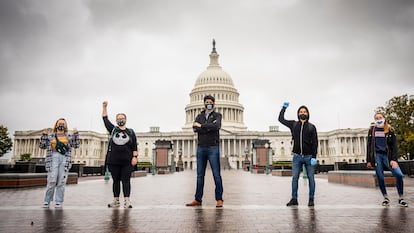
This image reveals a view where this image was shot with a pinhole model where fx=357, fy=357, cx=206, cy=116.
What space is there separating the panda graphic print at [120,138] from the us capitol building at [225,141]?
104670 millimetres

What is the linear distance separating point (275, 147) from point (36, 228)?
394 ft

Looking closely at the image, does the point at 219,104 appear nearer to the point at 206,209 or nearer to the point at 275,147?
the point at 275,147

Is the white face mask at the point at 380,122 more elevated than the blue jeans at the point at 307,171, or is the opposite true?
the white face mask at the point at 380,122

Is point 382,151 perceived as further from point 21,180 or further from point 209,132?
point 21,180

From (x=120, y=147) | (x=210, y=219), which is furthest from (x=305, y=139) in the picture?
(x=120, y=147)

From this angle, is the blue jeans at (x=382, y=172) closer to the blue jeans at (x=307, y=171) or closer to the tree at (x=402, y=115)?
the blue jeans at (x=307, y=171)

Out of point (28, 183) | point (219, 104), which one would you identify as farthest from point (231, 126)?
point (28, 183)

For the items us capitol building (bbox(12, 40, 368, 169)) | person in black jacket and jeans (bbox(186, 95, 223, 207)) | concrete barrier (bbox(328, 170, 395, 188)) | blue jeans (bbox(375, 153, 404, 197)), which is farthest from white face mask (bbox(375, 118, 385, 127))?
us capitol building (bbox(12, 40, 368, 169))

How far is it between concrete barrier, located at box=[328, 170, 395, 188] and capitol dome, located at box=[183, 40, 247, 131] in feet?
335

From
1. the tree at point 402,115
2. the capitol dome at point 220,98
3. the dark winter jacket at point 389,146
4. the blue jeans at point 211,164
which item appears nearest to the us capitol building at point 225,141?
the capitol dome at point 220,98

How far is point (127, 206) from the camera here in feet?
28.9

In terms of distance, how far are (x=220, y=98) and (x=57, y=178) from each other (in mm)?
120766

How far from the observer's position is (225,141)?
120 meters

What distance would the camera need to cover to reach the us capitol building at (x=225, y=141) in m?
116
